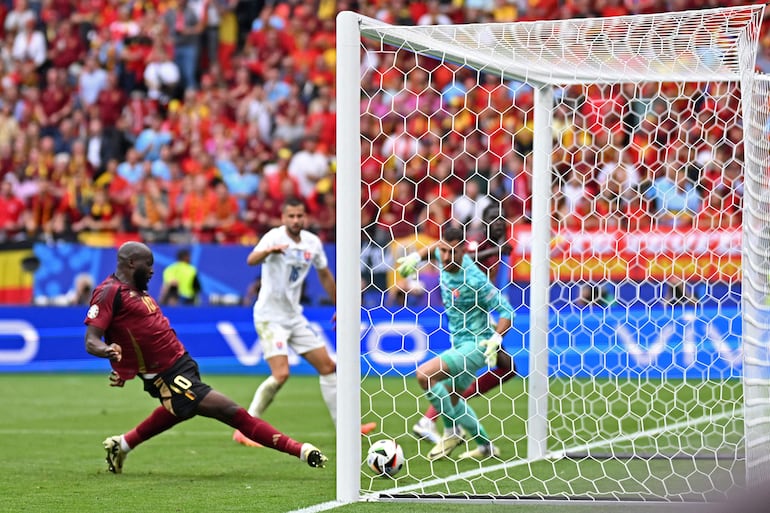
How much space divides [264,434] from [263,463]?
114 centimetres

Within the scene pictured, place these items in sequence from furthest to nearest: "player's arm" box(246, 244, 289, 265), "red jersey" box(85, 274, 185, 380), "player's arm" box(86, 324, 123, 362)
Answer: "player's arm" box(246, 244, 289, 265)
"red jersey" box(85, 274, 185, 380)
"player's arm" box(86, 324, 123, 362)

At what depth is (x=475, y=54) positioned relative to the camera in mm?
7660

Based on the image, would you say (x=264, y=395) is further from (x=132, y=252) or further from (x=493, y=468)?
(x=132, y=252)

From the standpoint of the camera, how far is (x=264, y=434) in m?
7.88

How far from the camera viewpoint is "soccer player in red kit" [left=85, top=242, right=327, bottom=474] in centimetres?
787

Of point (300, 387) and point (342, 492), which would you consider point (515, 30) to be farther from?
point (300, 387)

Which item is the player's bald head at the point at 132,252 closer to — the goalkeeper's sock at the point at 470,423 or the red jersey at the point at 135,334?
the red jersey at the point at 135,334

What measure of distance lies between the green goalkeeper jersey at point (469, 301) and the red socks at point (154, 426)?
7.42 feet

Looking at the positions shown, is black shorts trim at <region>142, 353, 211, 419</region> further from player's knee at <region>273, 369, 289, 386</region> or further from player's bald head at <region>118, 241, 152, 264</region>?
player's knee at <region>273, 369, 289, 386</region>

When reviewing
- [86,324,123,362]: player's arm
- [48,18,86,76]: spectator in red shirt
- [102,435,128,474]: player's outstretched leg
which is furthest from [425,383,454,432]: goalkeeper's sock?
[48,18,86,76]: spectator in red shirt

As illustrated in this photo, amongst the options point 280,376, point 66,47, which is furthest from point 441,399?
point 66,47

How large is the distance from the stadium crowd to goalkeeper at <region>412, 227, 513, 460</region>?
5981 mm

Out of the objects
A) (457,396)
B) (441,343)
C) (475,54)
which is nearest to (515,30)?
(475,54)

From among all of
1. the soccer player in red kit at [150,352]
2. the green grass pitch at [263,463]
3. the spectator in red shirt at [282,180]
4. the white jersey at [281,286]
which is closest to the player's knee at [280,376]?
the white jersey at [281,286]
